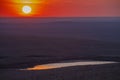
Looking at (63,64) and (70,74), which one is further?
(63,64)

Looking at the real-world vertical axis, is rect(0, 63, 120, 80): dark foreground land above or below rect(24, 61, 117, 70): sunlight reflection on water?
below

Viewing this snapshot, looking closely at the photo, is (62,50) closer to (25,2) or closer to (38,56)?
(38,56)

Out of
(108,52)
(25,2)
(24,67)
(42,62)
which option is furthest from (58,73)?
(25,2)

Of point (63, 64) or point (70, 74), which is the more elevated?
point (63, 64)

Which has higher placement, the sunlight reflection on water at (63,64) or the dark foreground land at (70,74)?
the sunlight reflection on water at (63,64)

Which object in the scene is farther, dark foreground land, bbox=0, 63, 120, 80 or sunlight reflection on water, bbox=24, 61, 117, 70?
sunlight reflection on water, bbox=24, 61, 117, 70

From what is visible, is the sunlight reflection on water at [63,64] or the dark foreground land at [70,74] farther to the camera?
the sunlight reflection on water at [63,64]

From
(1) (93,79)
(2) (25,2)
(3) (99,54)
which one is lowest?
(1) (93,79)

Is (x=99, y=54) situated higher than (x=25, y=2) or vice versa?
(x=25, y=2)
